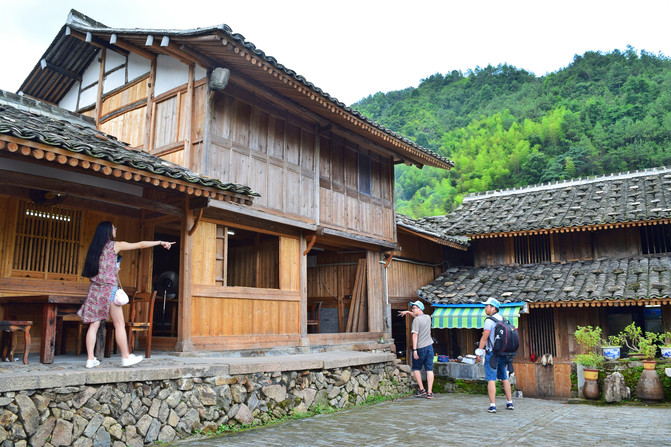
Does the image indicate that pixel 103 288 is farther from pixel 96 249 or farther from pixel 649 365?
pixel 649 365

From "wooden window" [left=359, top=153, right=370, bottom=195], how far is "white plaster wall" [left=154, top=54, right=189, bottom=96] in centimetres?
513

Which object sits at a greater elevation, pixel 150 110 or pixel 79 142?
pixel 150 110

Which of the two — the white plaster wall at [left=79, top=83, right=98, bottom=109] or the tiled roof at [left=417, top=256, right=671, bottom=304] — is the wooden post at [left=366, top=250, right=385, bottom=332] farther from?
the white plaster wall at [left=79, top=83, right=98, bottom=109]

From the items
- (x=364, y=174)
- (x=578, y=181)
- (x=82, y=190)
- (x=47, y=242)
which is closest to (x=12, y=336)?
(x=47, y=242)

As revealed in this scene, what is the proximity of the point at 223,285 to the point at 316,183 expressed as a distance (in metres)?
3.30

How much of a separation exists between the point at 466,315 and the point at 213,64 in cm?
1000

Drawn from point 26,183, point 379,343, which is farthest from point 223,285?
point 379,343

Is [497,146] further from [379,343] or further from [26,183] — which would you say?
[26,183]

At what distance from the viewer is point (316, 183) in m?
11.8

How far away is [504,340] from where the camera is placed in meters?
8.73

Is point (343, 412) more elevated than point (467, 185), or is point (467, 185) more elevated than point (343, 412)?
point (467, 185)

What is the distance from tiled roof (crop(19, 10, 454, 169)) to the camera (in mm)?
8695

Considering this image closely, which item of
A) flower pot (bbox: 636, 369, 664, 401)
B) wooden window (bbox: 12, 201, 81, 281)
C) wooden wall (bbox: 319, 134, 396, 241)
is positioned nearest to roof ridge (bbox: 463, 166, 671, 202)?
wooden wall (bbox: 319, 134, 396, 241)

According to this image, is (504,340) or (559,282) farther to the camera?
(559,282)
